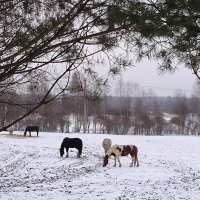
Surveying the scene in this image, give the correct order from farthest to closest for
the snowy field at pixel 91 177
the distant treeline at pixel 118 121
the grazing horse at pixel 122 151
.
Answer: the distant treeline at pixel 118 121
the grazing horse at pixel 122 151
the snowy field at pixel 91 177

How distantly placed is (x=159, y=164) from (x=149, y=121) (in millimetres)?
39821

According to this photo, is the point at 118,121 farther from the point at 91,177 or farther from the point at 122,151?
the point at 91,177

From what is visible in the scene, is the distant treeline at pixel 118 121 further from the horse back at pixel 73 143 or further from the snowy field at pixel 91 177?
the snowy field at pixel 91 177

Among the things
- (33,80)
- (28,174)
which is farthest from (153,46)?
(28,174)

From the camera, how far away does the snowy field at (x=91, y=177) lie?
1183cm

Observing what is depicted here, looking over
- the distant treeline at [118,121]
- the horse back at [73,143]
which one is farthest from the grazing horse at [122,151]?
the distant treeline at [118,121]

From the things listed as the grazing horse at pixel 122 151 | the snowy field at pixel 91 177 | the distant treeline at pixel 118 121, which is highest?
the distant treeline at pixel 118 121

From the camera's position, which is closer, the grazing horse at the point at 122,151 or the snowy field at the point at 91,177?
the snowy field at the point at 91,177

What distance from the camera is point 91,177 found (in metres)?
14.7

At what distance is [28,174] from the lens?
1554 centimetres

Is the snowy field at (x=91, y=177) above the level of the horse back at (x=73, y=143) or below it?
below

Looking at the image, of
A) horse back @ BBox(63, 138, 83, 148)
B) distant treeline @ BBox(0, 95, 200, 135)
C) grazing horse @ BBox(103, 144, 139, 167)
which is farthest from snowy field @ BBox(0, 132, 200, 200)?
distant treeline @ BBox(0, 95, 200, 135)

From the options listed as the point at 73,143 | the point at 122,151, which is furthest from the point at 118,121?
the point at 122,151

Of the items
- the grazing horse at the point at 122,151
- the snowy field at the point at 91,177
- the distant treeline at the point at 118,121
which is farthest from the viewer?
the distant treeline at the point at 118,121
